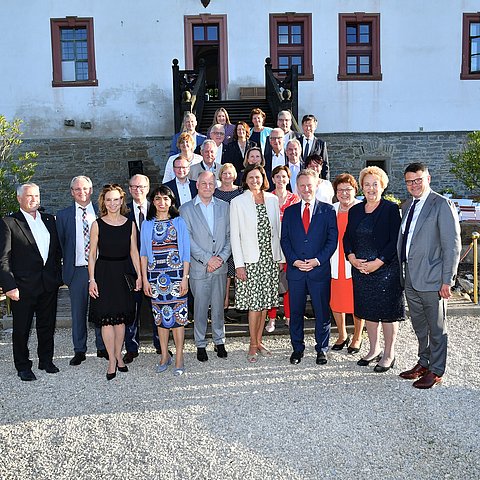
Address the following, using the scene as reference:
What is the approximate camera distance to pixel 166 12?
13664mm

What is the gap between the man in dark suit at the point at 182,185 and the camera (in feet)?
18.5

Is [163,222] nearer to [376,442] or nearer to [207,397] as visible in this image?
[207,397]

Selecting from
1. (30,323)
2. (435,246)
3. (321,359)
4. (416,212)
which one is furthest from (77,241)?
(435,246)

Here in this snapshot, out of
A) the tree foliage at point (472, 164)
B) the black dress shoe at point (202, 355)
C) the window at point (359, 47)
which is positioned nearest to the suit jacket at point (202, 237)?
the black dress shoe at point (202, 355)

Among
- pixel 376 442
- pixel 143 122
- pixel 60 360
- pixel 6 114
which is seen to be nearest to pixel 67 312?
pixel 60 360

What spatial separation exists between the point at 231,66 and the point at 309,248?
9942mm

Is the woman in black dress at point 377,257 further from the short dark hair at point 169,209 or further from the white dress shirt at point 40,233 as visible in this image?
the white dress shirt at point 40,233

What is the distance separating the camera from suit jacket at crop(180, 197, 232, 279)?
522 centimetres

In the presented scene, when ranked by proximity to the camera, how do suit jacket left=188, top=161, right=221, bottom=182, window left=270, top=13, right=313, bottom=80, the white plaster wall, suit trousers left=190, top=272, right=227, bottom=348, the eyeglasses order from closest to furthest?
1. the eyeglasses
2. suit trousers left=190, top=272, right=227, bottom=348
3. suit jacket left=188, top=161, right=221, bottom=182
4. the white plaster wall
5. window left=270, top=13, right=313, bottom=80

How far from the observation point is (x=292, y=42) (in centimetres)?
1402

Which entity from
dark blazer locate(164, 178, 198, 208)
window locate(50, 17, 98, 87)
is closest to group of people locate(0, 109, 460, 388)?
dark blazer locate(164, 178, 198, 208)

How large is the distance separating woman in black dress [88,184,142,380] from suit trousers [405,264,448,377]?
2.61m

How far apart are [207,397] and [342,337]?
1.81 metres

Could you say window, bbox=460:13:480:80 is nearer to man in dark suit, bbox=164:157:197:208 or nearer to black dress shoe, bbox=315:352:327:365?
man in dark suit, bbox=164:157:197:208
